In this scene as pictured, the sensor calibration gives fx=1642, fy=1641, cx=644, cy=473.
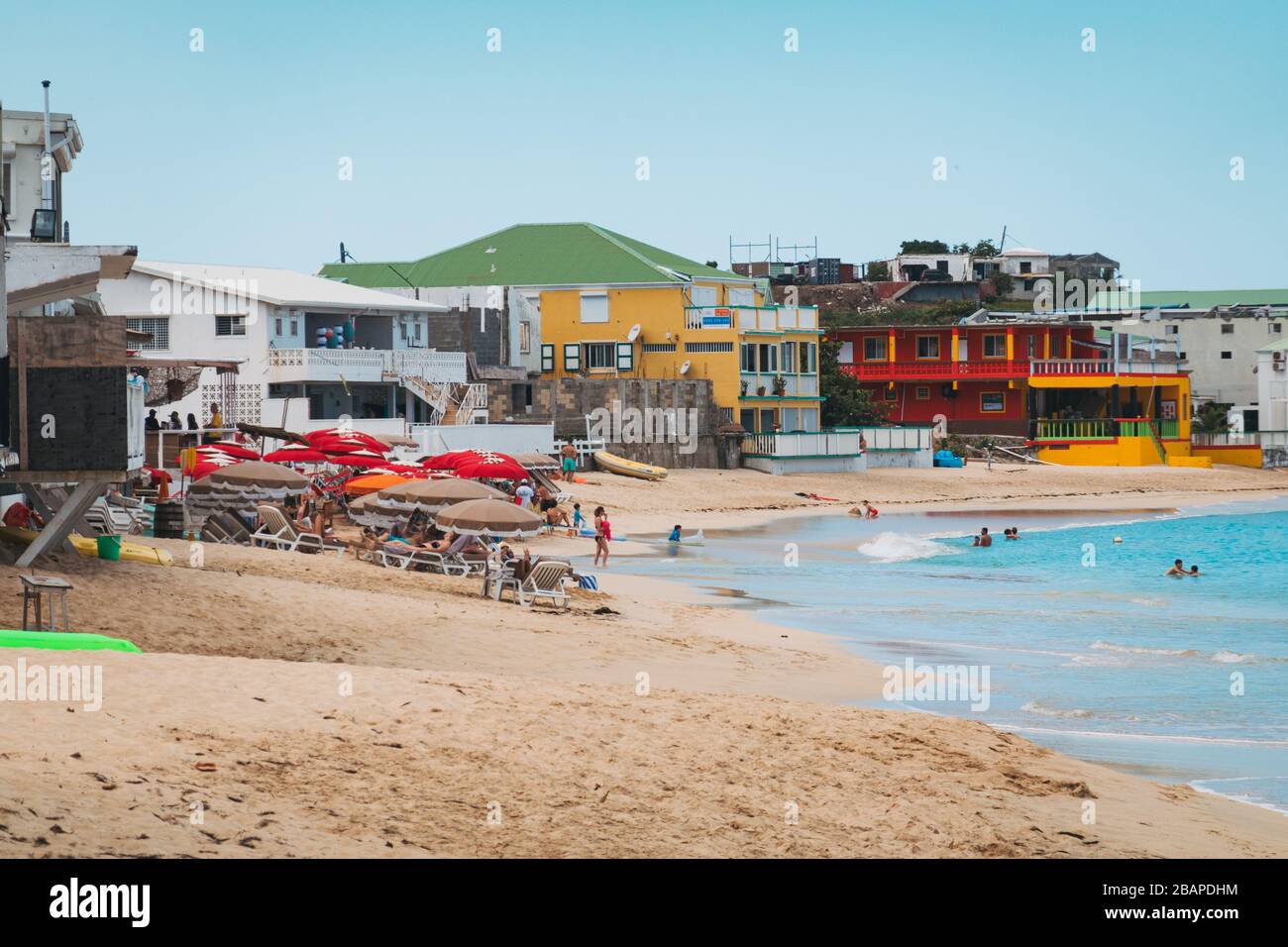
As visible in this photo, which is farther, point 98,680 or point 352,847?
point 98,680

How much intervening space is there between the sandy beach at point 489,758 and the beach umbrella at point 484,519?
6797 millimetres

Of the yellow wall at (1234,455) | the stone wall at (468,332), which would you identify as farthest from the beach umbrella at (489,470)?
the yellow wall at (1234,455)

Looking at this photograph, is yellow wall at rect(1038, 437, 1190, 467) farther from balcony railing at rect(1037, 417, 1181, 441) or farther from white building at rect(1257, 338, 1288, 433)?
white building at rect(1257, 338, 1288, 433)

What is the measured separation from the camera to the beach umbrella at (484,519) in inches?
1085

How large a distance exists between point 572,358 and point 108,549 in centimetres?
4440

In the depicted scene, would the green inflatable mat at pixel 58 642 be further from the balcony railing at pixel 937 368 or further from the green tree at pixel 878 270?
the green tree at pixel 878 270

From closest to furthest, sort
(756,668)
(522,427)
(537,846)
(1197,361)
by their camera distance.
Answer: (537,846) < (756,668) < (522,427) < (1197,361)

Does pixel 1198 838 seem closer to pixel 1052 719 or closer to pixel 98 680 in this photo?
pixel 1052 719

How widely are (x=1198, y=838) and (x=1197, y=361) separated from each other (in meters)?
84.9

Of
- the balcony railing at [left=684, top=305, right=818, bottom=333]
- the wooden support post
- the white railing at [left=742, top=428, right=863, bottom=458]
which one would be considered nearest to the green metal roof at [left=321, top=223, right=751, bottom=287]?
the balcony railing at [left=684, top=305, right=818, bottom=333]

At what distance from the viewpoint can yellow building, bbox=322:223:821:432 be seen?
63.3 meters

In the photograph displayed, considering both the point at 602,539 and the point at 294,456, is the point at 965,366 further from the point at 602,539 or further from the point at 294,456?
the point at 294,456
